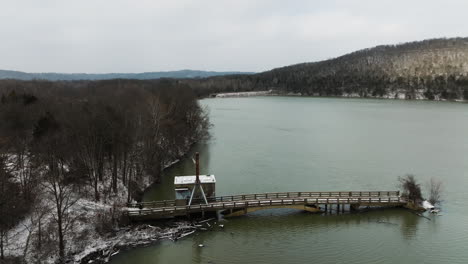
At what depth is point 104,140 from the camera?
27.7m

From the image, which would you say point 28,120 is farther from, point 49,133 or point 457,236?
point 457,236

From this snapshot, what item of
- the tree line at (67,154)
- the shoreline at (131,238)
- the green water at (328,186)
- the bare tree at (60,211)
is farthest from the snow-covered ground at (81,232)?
the green water at (328,186)

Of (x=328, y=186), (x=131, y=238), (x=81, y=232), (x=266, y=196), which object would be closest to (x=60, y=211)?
(x=81, y=232)

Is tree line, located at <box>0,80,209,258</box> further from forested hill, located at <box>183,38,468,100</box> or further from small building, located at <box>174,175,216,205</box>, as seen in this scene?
forested hill, located at <box>183,38,468,100</box>

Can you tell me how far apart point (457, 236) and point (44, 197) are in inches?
1088

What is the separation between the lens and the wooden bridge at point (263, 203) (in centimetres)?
2464

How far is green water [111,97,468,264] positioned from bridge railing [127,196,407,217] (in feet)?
3.12

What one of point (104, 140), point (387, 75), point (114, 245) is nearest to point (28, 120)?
point (104, 140)

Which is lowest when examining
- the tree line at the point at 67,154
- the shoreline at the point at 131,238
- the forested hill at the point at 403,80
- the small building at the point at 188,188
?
the shoreline at the point at 131,238

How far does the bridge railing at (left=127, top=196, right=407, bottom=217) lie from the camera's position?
24375 mm

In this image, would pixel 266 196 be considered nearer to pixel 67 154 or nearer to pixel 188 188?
pixel 188 188

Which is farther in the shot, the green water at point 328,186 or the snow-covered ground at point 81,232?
the green water at point 328,186

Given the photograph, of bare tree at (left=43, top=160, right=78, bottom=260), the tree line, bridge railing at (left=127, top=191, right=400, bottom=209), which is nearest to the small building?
bridge railing at (left=127, top=191, right=400, bottom=209)

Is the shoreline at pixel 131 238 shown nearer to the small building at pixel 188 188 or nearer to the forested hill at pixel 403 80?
the small building at pixel 188 188
